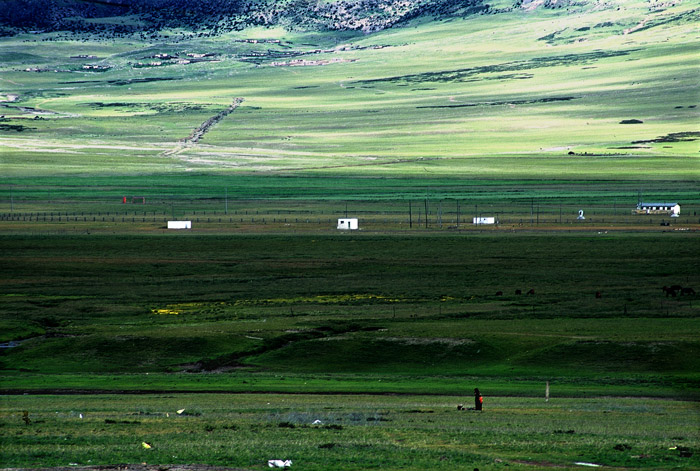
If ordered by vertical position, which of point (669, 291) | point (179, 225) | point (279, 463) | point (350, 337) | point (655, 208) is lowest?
point (669, 291)

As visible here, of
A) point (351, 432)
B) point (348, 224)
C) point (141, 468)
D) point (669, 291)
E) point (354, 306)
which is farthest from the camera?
point (348, 224)

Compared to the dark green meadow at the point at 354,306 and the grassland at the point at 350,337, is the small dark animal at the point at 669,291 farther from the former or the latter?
the grassland at the point at 350,337

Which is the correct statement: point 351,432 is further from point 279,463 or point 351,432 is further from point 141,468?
point 141,468

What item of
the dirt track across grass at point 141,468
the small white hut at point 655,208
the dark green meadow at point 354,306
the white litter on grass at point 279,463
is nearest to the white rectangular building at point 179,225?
the dark green meadow at point 354,306

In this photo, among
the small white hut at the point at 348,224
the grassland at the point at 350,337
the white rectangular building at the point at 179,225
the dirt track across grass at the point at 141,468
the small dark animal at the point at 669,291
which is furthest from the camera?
the white rectangular building at the point at 179,225

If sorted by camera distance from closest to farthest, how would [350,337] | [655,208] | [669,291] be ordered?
1. [350,337]
2. [669,291]
3. [655,208]

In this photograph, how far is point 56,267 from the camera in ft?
257

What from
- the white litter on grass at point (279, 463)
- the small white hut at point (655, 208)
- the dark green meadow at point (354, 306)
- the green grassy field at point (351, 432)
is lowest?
the dark green meadow at point (354, 306)

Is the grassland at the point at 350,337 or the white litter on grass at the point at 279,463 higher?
the white litter on grass at the point at 279,463

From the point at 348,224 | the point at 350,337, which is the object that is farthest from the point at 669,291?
the point at 348,224

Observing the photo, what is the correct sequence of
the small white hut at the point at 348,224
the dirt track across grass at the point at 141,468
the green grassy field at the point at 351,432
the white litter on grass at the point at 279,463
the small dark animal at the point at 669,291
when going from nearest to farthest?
1. the dirt track across grass at the point at 141,468
2. the white litter on grass at the point at 279,463
3. the green grassy field at the point at 351,432
4. the small dark animal at the point at 669,291
5. the small white hut at the point at 348,224

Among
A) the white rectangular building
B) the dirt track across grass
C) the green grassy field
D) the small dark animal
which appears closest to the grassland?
the green grassy field

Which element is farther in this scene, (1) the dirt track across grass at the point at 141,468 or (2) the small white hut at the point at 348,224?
(2) the small white hut at the point at 348,224

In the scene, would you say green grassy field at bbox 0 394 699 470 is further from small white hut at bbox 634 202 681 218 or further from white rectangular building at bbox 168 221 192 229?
small white hut at bbox 634 202 681 218
